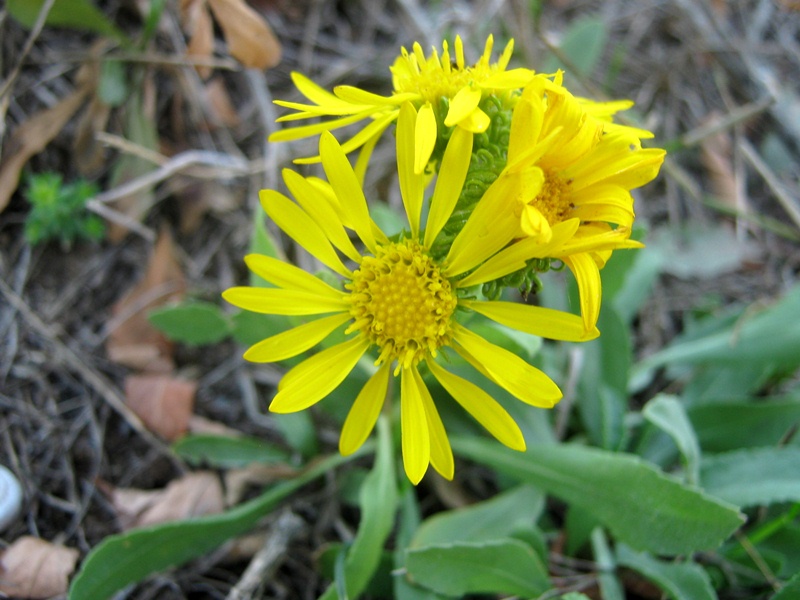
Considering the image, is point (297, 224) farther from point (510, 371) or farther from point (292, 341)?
point (510, 371)

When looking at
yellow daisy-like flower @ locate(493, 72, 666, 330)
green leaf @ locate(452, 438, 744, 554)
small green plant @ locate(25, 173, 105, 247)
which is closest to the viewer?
yellow daisy-like flower @ locate(493, 72, 666, 330)

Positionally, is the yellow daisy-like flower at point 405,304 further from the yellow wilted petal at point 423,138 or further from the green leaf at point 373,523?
the green leaf at point 373,523

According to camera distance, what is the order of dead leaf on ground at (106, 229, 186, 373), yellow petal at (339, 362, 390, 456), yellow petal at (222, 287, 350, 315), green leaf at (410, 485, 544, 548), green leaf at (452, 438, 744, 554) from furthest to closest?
dead leaf on ground at (106, 229, 186, 373)
green leaf at (410, 485, 544, 548)
green leaf at (452, 438, 744, 554)
yellow petal at (339, 362, 390, 456)
yellow petal at (222, 287, 350, 315)

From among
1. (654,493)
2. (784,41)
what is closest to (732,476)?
(654,493)

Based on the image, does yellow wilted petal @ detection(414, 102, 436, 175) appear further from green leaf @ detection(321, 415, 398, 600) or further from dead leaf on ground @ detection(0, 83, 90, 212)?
dead leaf on ground @ detection(0, 83, 90, 212)

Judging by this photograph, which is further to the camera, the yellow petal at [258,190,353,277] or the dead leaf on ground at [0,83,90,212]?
the dead leaf on ground at [0,83,90,212]

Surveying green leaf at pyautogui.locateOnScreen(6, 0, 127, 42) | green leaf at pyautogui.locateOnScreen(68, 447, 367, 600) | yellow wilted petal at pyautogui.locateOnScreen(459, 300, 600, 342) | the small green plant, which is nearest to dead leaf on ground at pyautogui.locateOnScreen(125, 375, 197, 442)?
green leaf at pyautogui.locateOnScreen(68, 447, 367, 600)

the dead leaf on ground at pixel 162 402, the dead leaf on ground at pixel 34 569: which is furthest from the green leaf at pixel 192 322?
the dead leaf on ground at pixel 34 569
